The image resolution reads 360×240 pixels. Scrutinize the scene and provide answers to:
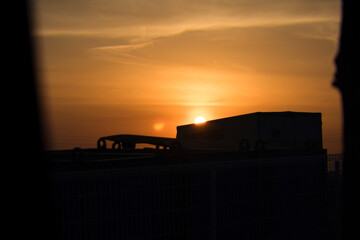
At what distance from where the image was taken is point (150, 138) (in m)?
14.8

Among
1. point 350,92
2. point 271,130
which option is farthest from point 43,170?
point 271,130

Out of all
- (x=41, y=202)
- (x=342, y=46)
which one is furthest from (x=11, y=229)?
(x=342, y=46)

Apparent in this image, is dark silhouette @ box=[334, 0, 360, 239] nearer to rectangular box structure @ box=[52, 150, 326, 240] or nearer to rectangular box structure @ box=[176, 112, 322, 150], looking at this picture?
rectangular box structure @ box=[52, 150, 326, 240]

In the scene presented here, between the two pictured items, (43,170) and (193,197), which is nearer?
(43,170)

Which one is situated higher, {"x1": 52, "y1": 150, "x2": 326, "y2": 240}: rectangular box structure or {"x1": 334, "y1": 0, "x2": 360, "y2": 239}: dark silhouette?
{"x1": 334, "y1": 0, "x2": 360, "y2": 239}: dark silhouette

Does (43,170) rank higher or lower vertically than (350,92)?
lower

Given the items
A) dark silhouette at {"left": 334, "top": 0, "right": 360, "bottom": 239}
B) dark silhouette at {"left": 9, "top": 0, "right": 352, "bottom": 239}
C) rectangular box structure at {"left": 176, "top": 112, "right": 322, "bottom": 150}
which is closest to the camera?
dark silhouette at {"left": 9, "top": 0, "right": 352, "bottom": 239}

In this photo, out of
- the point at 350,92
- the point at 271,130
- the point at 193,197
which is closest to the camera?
the point at 350,92

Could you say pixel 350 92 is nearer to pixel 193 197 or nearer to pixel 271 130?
pixel 193 197

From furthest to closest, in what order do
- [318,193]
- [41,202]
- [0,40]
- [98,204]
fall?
[318,193]
[98,204]
[41,202]
[0,40]

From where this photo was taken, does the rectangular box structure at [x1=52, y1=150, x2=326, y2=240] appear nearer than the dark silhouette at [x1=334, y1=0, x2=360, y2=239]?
No

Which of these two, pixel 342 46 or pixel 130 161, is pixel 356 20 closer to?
pixel 342 46

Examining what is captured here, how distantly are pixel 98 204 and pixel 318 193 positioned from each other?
13.6 ft

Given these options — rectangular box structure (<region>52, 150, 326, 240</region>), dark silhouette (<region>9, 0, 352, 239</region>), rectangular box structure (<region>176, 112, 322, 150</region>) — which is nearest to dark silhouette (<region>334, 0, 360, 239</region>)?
dark silhouette (<region>9, 0, 352, 239</region>)
